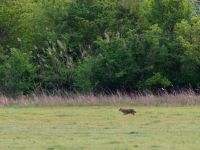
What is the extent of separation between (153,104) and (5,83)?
12352 mm

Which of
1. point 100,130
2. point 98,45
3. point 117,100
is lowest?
point 117,100

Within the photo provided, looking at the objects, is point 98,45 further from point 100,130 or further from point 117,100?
point 100,130

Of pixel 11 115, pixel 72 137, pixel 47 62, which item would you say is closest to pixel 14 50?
pixel 47 62

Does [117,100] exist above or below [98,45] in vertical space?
below

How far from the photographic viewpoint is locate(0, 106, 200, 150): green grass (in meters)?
15.4

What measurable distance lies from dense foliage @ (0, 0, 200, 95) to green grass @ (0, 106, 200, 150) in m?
10.9

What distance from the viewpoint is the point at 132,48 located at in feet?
126

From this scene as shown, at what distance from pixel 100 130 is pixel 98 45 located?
2277 cm

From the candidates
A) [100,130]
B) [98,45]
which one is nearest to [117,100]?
[98,45]

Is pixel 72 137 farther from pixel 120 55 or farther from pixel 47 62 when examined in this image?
pixel 47 62

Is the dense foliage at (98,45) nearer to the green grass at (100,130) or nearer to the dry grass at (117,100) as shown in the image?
the dry grass at (117,100)

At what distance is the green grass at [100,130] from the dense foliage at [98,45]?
10.9 metres

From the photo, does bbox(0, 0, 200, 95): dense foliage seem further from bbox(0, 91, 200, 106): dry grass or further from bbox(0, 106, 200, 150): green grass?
bbox(0, 106, 200, 150): green grass

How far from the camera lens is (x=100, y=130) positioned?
1925 centimetres
